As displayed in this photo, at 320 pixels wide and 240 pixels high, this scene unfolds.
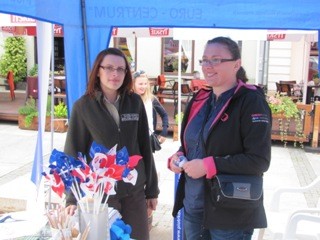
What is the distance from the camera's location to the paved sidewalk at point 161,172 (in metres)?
4.41

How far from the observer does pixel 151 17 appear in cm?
328

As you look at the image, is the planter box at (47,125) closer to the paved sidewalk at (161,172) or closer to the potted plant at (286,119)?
the paved sidewalk at (161,172)

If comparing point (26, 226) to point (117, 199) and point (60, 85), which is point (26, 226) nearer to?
point (117, 199)

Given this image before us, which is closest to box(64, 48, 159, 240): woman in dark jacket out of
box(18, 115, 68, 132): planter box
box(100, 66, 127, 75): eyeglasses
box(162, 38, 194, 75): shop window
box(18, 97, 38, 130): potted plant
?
box(100, 66, 127, 75): eyeglasses

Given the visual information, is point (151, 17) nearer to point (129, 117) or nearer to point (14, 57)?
point (129, 117)

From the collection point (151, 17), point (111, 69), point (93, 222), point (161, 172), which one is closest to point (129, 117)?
point (111, 69)

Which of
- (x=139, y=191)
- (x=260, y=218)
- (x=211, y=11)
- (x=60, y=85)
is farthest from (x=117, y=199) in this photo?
(x=60, y=85)

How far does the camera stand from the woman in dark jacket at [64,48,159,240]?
239cm

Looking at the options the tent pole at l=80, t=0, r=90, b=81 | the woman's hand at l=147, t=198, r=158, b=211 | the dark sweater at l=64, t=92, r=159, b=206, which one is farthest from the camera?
the tent pole at l=80, t=0, r=90, b=81

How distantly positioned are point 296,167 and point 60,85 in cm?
699

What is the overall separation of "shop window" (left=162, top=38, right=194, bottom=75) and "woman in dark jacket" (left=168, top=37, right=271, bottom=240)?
1340 cm

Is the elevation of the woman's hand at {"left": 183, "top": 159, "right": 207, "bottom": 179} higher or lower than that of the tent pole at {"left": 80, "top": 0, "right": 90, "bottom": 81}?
lower

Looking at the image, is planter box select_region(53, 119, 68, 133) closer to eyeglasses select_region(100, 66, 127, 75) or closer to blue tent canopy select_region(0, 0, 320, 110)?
blue tent canopy select_region(0, 0, 320, 110)

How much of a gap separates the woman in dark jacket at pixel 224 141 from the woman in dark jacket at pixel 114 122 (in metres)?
0.42
